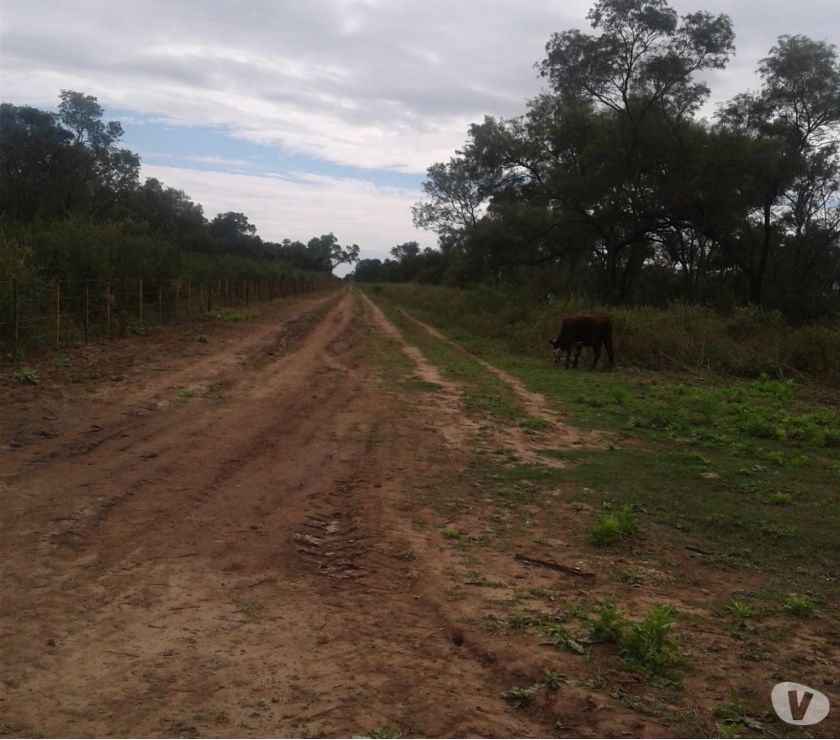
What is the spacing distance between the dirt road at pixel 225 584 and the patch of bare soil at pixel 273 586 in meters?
0.02

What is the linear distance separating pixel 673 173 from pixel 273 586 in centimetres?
3011

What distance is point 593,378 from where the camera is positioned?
17.7 m

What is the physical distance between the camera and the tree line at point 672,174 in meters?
31.0

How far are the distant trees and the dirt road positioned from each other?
24.6 m

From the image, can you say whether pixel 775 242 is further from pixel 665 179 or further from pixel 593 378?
pixel 593 378

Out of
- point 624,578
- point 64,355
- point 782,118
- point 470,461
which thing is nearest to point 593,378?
point 470,461

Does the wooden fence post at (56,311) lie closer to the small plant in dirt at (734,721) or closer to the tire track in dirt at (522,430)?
the tire track in dirt at (522,430)

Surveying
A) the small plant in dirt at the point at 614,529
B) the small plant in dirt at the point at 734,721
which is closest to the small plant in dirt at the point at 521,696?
the small plant in dirt at the point at 734,721

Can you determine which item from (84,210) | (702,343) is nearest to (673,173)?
(702,343)

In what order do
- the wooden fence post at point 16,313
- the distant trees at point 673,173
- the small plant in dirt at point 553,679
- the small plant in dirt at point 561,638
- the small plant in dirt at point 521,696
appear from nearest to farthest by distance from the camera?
the small plant in dirt at point 521,696 → the small plant in dirt at point 553,679 → the small plant in dirt at point 561,638 → the wooden fence post at point 16,313 → the distant trees at point 673,173

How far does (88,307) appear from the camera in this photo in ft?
62.2

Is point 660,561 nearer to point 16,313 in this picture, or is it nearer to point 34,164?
point 16,313

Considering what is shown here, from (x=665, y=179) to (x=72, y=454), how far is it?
1122 inches

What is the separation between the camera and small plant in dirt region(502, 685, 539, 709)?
3.92m
